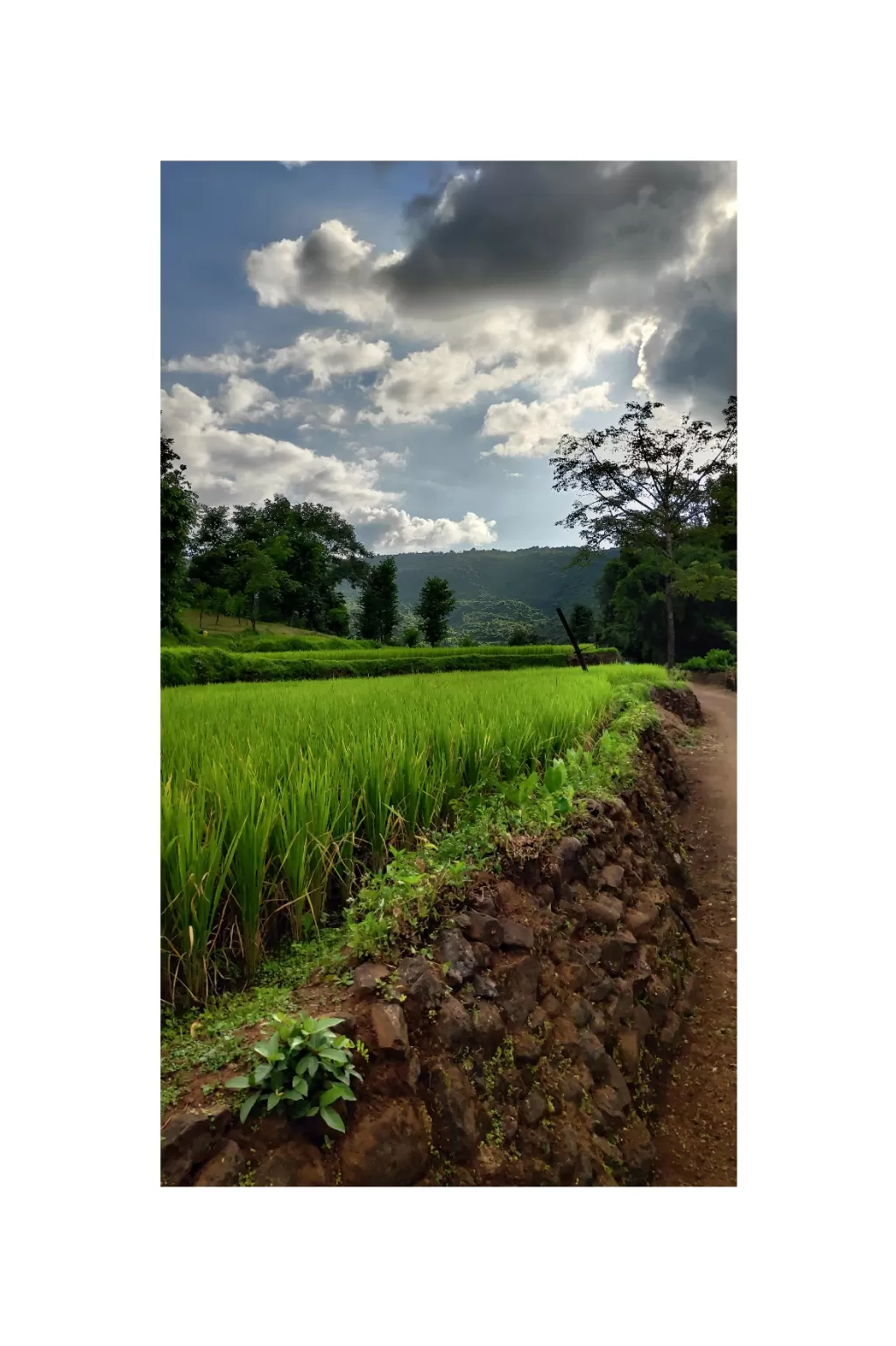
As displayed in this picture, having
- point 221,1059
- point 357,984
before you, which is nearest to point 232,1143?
point 221,1059

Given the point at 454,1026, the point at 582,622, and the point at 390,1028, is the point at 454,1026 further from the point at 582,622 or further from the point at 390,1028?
the point at 582,622

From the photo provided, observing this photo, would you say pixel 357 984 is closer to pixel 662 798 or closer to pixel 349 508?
pixel 349 508

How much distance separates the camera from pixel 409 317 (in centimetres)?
272

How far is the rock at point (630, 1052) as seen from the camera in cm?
216

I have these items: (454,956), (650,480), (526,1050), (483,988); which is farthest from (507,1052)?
(650,480)

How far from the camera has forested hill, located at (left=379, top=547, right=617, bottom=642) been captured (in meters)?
2.97

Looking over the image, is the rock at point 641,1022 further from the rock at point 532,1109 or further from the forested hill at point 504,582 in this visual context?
the forested hill at point 504,582

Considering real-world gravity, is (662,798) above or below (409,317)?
below

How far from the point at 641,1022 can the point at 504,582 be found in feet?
5.75

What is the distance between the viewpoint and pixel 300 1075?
5.27 feet

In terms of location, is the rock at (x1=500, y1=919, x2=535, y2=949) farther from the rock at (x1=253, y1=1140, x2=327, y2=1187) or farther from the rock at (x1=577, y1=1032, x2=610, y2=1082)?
the rock at (x1=253, y1=1140, x2=327, y2=1187)

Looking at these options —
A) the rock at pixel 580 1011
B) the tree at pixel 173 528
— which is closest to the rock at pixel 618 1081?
the rock at pixel 580 1011
